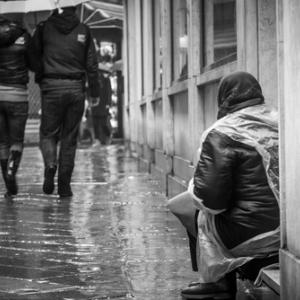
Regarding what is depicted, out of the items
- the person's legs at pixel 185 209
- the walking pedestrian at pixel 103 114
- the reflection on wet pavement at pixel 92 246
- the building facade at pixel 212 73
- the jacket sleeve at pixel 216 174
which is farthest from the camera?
the walking pedestrian at pixel 103 114

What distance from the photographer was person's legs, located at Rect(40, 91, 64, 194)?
993 centimetres

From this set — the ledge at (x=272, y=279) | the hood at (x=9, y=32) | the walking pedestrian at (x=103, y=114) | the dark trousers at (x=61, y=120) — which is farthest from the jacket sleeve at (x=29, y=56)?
the walking pedestrian at (x=103, y=114)

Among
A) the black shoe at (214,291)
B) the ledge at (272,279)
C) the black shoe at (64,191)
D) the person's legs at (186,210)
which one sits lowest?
the black shoe at (64,191)

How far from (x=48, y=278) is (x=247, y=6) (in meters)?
2.36

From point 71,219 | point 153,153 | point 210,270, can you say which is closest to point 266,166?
point 210,270

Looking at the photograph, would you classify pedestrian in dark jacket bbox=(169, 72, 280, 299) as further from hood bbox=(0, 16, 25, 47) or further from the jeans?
hood bbox=(0, 16, 25, 47)

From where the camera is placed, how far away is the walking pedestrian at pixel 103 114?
25.3 metres

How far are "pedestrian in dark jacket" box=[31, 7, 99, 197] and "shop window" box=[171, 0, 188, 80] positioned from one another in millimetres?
1031

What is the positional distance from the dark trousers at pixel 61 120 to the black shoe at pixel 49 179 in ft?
0.24

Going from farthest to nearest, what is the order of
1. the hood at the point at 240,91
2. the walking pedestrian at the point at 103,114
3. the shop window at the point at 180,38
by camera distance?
the walking pedestrian at the point at 103,114
the shop window at the point at 180,38
the hood at the point at 240,91

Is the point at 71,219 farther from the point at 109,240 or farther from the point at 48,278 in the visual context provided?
the point at 48,278

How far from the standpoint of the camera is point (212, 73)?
775 cm

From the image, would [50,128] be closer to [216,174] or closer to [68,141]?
[68,141]

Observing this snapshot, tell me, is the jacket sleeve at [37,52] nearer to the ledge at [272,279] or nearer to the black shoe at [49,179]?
the black shoe at [49,179]
